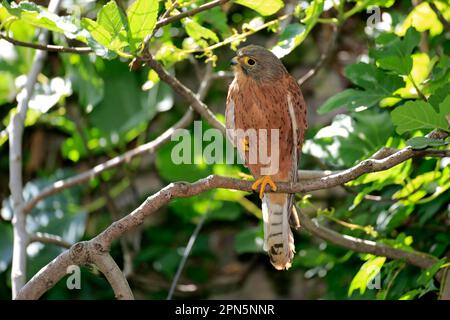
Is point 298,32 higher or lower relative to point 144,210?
higher

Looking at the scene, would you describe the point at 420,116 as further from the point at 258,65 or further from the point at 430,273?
the point at 258,65

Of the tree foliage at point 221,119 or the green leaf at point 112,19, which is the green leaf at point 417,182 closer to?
the tree foliage at point 221,119

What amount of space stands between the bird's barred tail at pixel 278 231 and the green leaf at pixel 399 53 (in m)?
0.58

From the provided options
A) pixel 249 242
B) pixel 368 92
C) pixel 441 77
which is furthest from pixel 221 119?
pixel 441 77

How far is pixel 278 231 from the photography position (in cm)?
272

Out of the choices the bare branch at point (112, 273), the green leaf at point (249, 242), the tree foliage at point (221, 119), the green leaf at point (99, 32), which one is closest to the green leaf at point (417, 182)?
the tree foliage at point (221, 119)

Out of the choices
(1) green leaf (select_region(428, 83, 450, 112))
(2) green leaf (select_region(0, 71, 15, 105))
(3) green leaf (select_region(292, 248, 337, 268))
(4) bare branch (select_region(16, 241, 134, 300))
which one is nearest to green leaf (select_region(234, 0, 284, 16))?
(1) green leaf (select_region(428, 83, 450, 112))

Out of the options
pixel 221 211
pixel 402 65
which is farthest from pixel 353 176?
pixel 221 211

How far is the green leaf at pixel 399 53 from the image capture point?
8.00 feet

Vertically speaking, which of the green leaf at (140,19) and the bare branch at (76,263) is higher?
the green leaf at (140,19)

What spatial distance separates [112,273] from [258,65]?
106 cm

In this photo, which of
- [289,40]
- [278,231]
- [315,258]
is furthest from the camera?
[315,258]

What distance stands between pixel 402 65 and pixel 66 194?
2239 mm
